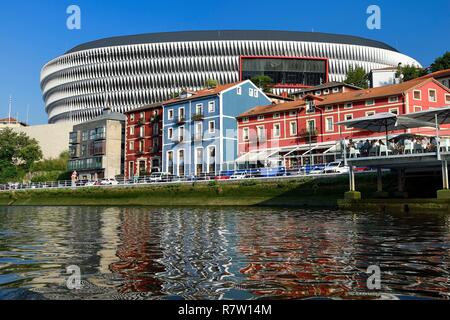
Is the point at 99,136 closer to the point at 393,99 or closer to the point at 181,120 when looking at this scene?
the point at 181,120

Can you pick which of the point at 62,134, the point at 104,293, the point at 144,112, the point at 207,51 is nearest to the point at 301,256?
the point at 104,293

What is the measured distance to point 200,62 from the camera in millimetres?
131125

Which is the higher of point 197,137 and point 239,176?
point 197,137

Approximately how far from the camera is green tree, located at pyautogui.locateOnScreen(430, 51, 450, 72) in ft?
293

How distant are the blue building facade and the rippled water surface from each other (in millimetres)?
50547

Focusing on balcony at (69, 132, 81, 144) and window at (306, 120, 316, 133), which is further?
balcony at (69, 132, 81, 144)

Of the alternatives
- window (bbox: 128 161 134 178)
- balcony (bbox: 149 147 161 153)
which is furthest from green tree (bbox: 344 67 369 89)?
window (bbox: 128 161 134 178)

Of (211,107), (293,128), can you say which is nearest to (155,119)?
(211,107)

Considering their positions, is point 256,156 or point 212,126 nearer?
point 256,156

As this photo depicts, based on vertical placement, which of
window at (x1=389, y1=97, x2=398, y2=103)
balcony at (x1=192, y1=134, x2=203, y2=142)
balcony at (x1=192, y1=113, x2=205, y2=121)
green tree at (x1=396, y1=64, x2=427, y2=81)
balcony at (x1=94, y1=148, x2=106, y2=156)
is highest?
green tree at (x1=396, y1=64, x2=427, y2=81)

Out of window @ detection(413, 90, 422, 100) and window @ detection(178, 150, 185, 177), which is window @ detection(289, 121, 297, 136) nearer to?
window @ detection(413, 90, 422, 100)

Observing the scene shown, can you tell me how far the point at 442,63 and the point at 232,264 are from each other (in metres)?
92.3

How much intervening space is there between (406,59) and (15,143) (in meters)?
124

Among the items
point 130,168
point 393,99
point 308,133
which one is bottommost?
point 130,168
